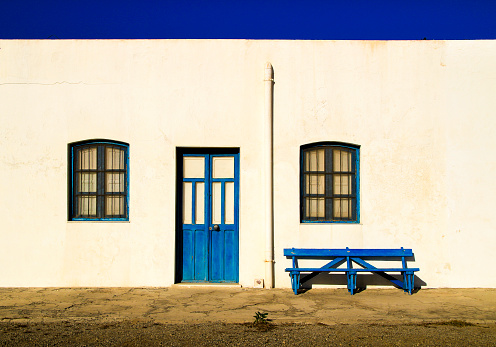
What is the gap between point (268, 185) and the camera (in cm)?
881

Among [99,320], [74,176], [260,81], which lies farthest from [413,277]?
[74,176]

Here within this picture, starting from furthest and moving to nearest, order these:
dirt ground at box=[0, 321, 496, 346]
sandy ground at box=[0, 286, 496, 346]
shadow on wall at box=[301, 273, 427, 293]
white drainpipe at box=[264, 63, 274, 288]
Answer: shadow on wall at box=[301, 273, 427, 293], white drainpipe at box=[264, 63, 274, 288], sandy ground at box=[0, 286, 496, 346], dirt ground at box=[0, 321, 496, 346]

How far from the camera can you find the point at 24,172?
9.00 m

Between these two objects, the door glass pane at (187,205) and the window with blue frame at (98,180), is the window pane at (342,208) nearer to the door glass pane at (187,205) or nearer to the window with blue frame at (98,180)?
the door glass pane at (187,205)

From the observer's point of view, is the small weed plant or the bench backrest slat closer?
the small weed plant

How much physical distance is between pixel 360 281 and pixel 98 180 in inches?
194

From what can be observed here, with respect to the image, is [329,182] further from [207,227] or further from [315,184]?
[207,227]

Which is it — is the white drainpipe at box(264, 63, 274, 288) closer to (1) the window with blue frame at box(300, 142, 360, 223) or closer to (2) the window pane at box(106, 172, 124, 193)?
(1) the window with blue frame at box(300, 142, 360, 223)

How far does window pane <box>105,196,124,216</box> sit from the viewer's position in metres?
9.06

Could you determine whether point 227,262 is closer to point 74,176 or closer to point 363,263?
point 363,263

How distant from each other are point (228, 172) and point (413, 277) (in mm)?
3608

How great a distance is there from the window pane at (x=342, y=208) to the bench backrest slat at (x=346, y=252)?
0.64 metres

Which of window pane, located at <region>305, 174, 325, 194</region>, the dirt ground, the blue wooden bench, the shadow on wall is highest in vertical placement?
window pane, located at <region>305, 174, 325, 194</region>

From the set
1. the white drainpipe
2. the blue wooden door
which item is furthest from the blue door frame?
the white drainpipe
